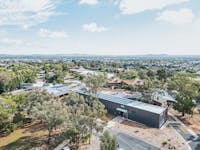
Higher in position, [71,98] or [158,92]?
[71,98]

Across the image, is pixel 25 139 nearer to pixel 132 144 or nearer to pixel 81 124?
pixel 81 124

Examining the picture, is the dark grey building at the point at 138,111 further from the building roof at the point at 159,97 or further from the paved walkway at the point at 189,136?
the building roof at the point at 159,97

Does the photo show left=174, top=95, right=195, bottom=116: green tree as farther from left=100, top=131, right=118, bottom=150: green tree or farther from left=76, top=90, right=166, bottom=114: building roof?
left=100, top=131, right=118, bottom=150: green tree

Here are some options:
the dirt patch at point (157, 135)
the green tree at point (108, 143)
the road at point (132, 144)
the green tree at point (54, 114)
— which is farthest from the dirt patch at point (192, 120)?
the green tree at point (54, 114)

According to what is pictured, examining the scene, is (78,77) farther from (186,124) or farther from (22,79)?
(186,124)

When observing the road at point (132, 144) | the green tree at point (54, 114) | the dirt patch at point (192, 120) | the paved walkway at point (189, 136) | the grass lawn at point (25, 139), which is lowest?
the dirt patch at point (192, 120)

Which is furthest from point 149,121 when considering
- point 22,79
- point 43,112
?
point 22,79

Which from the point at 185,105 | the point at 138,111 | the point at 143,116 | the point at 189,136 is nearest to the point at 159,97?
the point at 185,105
